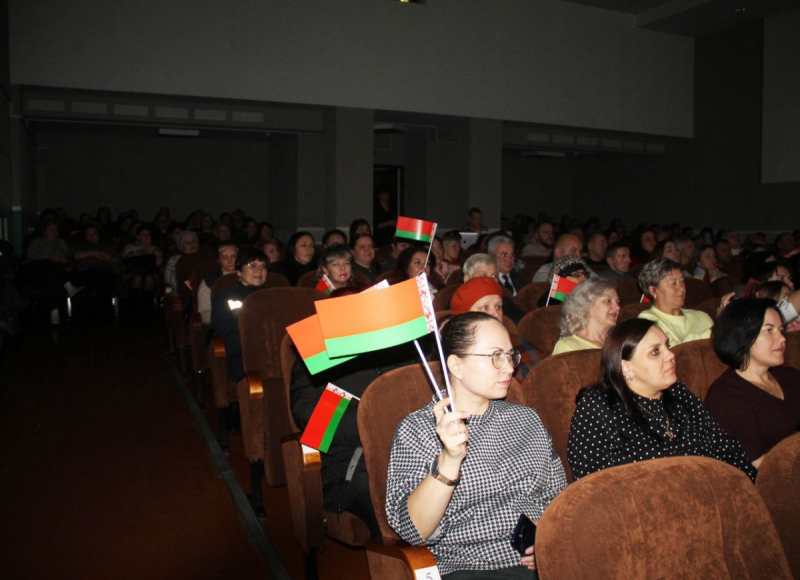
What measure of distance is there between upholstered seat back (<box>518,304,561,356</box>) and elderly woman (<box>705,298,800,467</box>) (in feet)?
3.04

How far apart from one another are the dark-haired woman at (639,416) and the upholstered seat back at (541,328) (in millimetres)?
1122

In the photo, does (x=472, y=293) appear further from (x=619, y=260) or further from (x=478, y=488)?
(x=619, y=260)

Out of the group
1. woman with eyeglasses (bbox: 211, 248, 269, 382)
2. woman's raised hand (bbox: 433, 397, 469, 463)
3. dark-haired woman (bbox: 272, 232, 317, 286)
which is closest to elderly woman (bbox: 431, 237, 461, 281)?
dark-haired woman (bbox: 272, 232, 317, 286)

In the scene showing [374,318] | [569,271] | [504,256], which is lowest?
[374,318]

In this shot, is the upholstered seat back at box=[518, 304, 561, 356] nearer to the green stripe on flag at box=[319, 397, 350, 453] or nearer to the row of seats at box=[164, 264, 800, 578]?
the row of seats at box=[164, 264, 800, 578]

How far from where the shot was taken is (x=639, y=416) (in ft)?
6.48

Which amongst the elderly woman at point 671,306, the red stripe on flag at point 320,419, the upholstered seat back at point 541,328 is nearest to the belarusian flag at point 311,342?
the red stripe on flag at point 320,419

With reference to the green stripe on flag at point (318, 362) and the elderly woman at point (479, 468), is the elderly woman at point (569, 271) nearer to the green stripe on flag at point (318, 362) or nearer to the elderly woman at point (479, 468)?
the elderly woman at point (479, 468)

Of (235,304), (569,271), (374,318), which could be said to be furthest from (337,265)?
(374,318)

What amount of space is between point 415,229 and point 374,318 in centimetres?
350

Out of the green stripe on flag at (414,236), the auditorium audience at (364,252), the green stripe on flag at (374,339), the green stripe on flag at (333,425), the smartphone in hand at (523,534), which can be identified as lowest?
the smartphone in hand at (523,534)

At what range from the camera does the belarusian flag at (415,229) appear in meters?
4.93

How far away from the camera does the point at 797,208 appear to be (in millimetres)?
11914

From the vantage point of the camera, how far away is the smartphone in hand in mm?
1561
